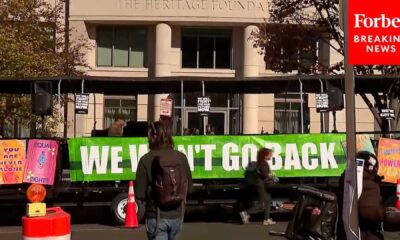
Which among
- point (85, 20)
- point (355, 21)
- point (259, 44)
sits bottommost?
point (355, 21)

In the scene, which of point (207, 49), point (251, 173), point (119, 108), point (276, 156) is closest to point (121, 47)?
point (119, 108)

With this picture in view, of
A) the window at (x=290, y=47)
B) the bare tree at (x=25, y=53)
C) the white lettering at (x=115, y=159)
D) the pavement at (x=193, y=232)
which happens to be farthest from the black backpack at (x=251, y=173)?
the bare tree at (x=25, y=53)

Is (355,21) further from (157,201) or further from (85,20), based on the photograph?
(85,20)

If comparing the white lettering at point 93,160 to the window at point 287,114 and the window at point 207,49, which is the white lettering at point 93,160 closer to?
the window at point 287,114

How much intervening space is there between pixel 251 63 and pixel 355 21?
24.7 meters

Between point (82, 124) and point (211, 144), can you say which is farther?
point (82, 124)

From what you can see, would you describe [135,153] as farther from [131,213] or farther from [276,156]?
[276,156]

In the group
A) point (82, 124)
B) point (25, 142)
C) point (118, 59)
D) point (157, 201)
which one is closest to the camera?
point (157, 201)

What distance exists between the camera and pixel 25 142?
12.8 m

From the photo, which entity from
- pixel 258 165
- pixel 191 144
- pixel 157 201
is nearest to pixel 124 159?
pixel 191 144

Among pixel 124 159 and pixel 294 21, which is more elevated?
pixel 294 21

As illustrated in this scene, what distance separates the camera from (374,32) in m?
5.92

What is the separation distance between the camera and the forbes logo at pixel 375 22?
19.5 feet

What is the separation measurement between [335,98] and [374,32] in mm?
8190
